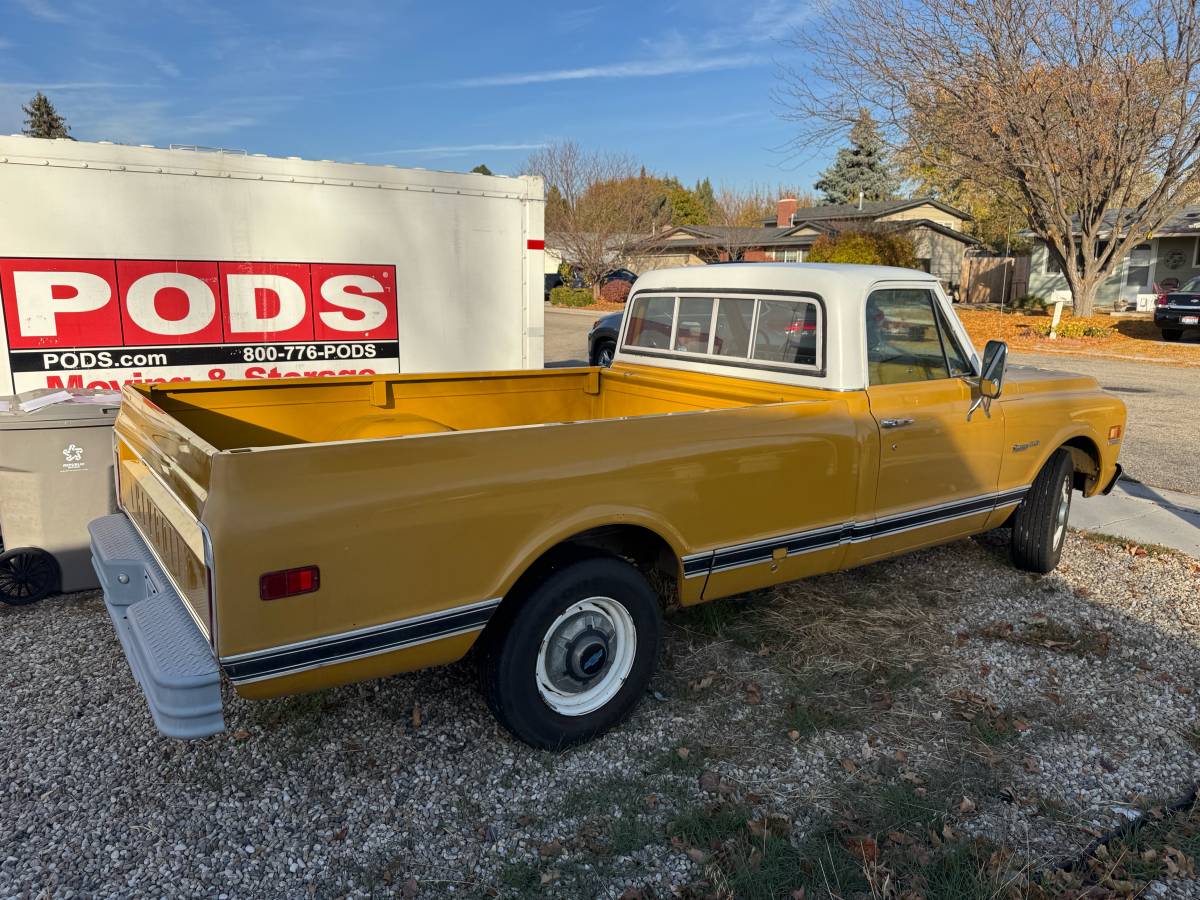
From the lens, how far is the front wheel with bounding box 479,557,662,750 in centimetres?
309

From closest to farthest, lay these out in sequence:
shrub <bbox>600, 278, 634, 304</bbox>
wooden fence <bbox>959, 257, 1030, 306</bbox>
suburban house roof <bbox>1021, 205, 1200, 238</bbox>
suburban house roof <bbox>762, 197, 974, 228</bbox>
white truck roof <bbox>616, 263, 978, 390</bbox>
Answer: white truck roof <bbox>616, 263, 978, 390</bbox>, suburban house roof <bbox>1021, 205, 1200, 238</bbox>, wooden fence <bbox>959, 257, 1030, 306</bbox>, shrub <bbox>600, 278, 634, 304</bbox>, suburban house roof <bbox>762, 197, 974, 228</bbox>

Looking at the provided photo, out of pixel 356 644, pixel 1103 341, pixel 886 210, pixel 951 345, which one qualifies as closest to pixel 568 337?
pixel 1103 341

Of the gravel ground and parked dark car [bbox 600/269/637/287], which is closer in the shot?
the gravel ground

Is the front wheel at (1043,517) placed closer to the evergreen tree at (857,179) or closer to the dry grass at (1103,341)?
the dry grass at (1103,341)

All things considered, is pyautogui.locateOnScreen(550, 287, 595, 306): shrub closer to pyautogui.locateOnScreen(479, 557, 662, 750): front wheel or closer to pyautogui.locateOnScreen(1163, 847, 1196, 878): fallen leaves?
pyautogui.locateOnScreen(479, 557, 662, 750): front wheel

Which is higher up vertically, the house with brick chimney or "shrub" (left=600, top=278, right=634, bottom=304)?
the house with brick chimney

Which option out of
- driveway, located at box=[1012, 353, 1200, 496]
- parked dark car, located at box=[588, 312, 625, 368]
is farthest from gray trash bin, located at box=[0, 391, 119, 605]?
parked dark car, located at box=[588, 312, 625, 368]

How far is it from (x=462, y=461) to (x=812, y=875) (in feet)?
5.72

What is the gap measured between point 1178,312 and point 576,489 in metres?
21.9

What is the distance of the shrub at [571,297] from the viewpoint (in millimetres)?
35500

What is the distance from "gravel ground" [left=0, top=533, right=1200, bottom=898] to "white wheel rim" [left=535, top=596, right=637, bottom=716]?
0.70 feet

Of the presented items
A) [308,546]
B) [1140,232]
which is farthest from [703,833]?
[1140,232]

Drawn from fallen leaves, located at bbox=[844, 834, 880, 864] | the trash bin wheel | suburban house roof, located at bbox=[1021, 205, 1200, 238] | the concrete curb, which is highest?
suburban house roof, located at bbox=[1021, 205, 1200, 238]

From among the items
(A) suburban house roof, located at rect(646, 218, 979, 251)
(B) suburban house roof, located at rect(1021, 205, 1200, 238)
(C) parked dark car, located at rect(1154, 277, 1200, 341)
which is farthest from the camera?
(A) suburban house roof, located at rect(646, 218, 979, 251)
